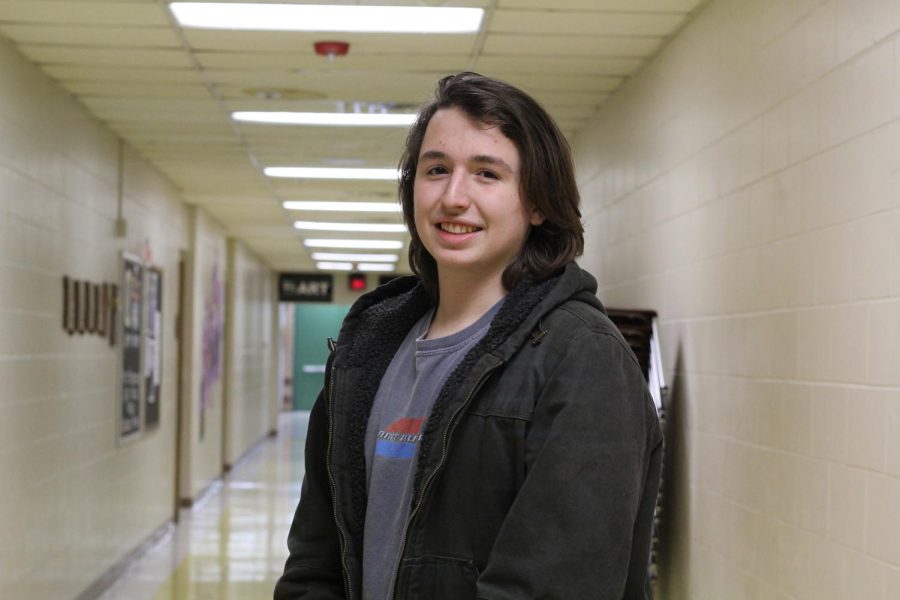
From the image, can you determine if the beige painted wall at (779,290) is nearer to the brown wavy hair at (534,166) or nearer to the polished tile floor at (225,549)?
the brown wavy hair at (534,166)

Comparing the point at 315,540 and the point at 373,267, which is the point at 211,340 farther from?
the point at 315,540

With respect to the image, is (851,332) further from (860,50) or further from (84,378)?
(84,378)

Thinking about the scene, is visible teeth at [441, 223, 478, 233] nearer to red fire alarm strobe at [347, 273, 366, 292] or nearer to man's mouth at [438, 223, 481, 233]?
man's mouth at [438, 223, 481, 233]

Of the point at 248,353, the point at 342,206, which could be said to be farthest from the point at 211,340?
the point at 248,353

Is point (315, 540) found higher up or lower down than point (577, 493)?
lower down

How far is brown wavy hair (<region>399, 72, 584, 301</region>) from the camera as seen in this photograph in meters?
1.40

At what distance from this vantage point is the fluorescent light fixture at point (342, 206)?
30.3 feet

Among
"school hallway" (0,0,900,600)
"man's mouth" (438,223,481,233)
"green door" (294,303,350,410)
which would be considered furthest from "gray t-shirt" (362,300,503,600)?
"green door" (294,303,350,410)

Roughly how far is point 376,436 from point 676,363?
300cm

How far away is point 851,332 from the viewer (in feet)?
8.73

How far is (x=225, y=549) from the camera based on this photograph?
7500 mm

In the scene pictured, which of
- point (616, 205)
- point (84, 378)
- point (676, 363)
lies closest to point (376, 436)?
point (676, 363)

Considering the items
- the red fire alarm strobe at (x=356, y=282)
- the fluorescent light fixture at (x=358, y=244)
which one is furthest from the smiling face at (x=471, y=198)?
the red fire alarm strobe at (x=356, y=282)

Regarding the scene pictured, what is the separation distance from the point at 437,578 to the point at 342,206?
8.23m
